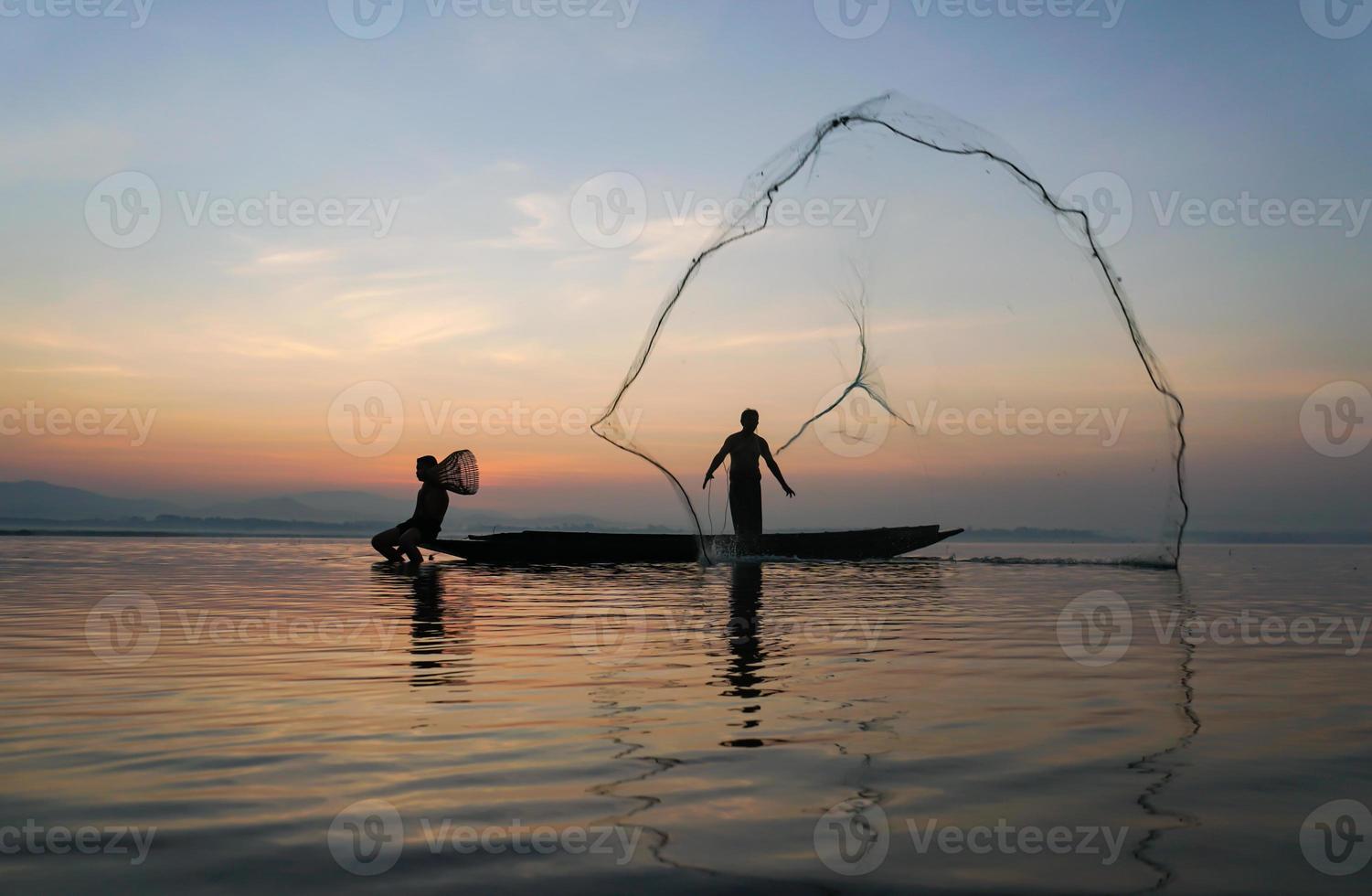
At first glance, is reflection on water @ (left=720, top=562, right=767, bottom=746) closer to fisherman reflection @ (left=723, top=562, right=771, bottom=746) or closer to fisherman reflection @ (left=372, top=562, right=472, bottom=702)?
fisherman reflection @ (left=723, top=562, right=771, bottom=746)

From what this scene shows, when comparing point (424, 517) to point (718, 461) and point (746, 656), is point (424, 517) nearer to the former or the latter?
point (718, 461)

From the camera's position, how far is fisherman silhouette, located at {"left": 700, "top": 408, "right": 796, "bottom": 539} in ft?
71.5

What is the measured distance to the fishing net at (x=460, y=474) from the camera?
21734 mm

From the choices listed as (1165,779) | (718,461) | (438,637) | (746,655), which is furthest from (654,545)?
(1165,779)

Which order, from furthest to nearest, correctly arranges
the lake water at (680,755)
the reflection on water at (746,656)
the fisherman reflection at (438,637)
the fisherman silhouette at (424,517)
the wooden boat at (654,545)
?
1. the wooden boat at (654,545)
2. the fisherman silhouette at (424,517)
3. the fisherman reflection at (438,637)
4. the reflection on water at (746,656)
5. the lake water at (680,755)

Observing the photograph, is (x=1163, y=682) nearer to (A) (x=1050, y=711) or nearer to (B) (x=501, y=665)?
(A) (x=1050, y=711)

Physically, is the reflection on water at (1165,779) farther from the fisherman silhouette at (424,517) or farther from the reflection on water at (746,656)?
the fisherman silhouette at (424,517)

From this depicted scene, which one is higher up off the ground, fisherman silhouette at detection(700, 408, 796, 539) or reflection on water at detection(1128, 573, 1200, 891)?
fisherman silhouette at detection(700, 408, 796, 539)

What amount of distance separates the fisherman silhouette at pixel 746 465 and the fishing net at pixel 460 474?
4.88 m

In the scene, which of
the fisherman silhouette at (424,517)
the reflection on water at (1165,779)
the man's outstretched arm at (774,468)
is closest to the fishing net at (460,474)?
the fisherman silhouette at (424,517)

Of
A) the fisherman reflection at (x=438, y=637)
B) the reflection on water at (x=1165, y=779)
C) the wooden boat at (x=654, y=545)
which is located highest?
the wooden boat at (x=654, y=545)

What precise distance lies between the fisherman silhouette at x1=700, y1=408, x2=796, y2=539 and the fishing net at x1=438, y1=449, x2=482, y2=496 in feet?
16.0

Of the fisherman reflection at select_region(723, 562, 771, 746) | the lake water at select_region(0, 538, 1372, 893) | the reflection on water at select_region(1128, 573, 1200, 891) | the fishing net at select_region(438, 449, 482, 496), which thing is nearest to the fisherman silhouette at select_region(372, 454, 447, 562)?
the fishing net at select_region(438, 449, 482, 496)

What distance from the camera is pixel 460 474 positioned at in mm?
21859
